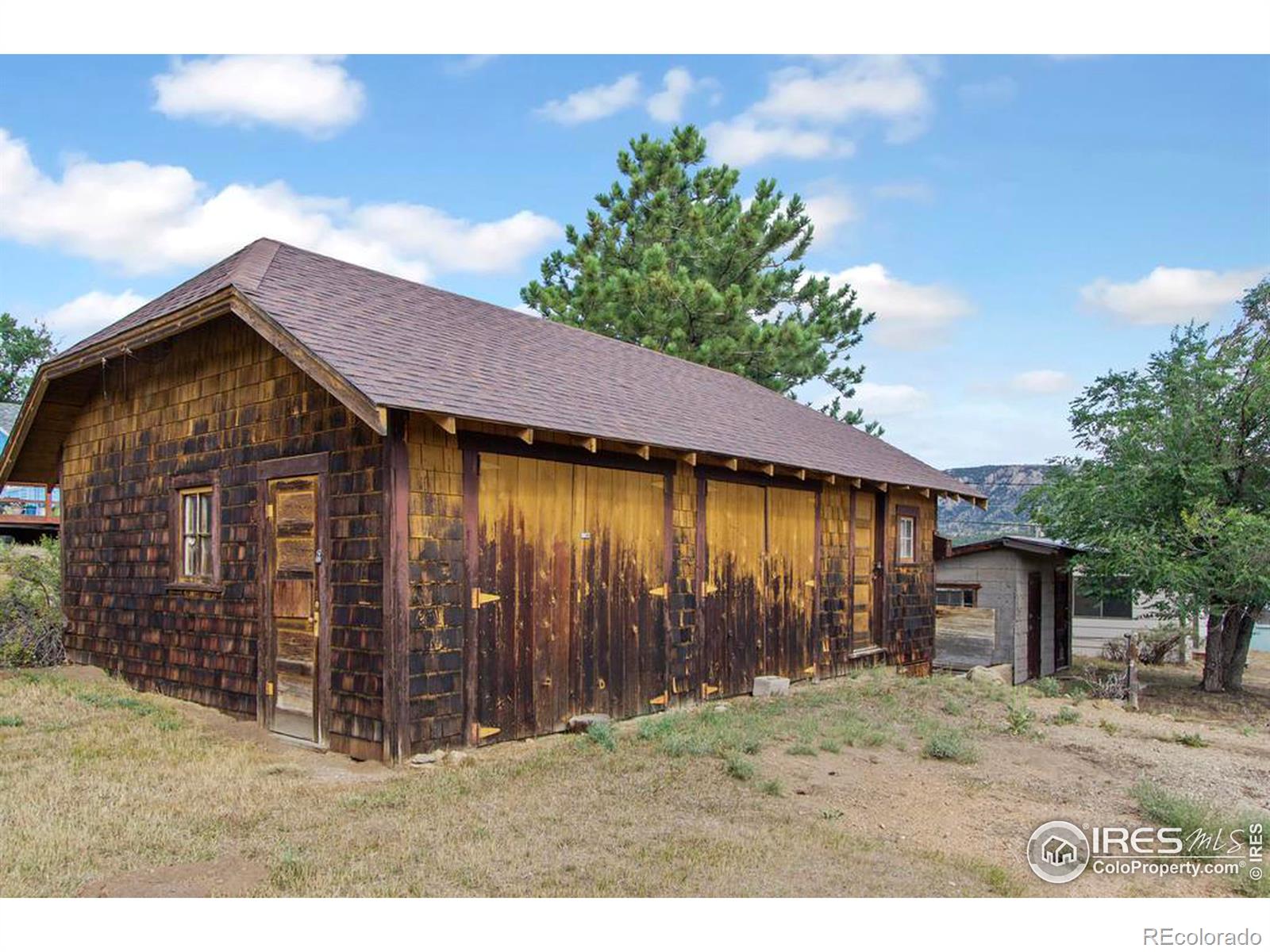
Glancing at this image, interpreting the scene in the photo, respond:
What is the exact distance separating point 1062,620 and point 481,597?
17154 millimetres

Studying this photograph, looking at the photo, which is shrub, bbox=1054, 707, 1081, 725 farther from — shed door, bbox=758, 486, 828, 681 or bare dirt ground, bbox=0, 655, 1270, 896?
shed door, bbox=758, 486, 828, 681

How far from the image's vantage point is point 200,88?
324 inches

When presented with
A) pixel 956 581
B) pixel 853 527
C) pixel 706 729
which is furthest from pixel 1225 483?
pixel 706 729

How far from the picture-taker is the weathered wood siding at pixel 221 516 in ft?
24.3

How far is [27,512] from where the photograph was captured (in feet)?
89.7

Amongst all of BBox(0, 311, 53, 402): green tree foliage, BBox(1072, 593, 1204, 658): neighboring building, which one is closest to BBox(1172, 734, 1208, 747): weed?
Answer: BBox(1072, 593, 1204, 658): neighboring building

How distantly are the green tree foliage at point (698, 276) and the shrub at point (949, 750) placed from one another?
1588 centimetres

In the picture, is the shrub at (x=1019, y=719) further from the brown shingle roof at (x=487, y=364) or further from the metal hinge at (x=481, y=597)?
the metal hinge at (x=481, y=597)

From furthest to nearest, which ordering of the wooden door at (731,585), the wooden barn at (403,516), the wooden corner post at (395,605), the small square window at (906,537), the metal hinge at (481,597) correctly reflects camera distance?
the small square window at (906,537)
the wooden door at (731,585)
the metal hinge at (481,597)
the wooden barn at (403,516)
the wooden corner post at (395,605)

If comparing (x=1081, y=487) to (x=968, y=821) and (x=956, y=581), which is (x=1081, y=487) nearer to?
(x=956, y=581)

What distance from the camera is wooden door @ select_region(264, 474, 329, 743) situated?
7781 millimetres

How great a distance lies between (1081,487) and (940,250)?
5.28 m

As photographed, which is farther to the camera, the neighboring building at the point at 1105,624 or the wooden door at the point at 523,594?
the neighboring building at the point at 1105,624

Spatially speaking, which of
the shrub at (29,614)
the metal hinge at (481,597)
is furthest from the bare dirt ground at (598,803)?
the shrub at (29,614)
